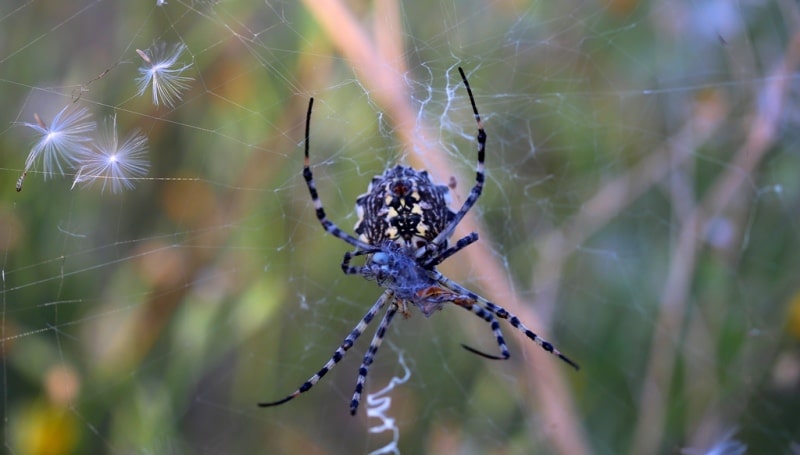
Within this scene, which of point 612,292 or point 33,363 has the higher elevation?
point 612,292

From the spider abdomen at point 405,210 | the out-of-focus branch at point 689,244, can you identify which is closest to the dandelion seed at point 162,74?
the spider abdomen at point 405,210

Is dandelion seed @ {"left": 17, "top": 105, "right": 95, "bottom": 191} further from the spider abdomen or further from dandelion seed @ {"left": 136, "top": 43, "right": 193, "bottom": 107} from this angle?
the spider abdomen

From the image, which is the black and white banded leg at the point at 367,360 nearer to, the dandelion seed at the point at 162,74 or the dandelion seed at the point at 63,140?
the dandelion seed at the point at 162,74

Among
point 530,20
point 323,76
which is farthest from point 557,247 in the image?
point 323,76

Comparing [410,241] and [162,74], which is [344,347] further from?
[162,74]

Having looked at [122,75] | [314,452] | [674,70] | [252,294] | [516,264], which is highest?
[674,70]

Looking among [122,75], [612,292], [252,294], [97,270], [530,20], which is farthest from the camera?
[612,292]

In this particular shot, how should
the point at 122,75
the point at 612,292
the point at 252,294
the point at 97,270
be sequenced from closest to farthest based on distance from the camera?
the point at 122,75 < the point at 97,270 < the point at 252,294 < the point at 612,292

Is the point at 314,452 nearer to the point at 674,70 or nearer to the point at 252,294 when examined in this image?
the point at 252,294

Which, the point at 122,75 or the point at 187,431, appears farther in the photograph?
the point at 187,431

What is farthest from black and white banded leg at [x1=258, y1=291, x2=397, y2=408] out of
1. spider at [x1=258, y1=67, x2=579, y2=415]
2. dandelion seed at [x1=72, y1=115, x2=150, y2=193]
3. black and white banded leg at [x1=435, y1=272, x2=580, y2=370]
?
dandelion seed at [x1=72, y1=115, x2=150, y2=193]
